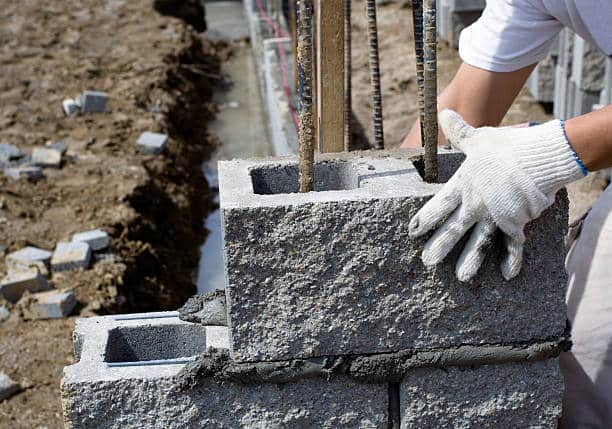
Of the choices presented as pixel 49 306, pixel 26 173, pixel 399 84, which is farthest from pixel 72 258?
pixel 399 84

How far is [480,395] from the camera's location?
220cm

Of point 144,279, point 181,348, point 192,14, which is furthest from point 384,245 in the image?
point 192,14

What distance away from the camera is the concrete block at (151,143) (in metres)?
6.67

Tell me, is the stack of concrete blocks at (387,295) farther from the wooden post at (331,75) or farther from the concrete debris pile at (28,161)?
the concrete debris pile at (28,161)

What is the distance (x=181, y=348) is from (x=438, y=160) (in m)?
0.90

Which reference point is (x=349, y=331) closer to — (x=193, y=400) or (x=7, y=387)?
(x=193, y=400)

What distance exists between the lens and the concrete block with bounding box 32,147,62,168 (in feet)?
20.7

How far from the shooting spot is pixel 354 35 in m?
9.45

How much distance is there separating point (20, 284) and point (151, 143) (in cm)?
228

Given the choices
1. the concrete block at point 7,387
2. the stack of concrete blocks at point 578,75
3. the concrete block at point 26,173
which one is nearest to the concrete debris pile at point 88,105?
the concrete block at point 26,173

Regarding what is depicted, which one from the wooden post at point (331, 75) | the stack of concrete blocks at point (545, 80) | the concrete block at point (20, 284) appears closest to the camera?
the wooden post at point (331, 75)

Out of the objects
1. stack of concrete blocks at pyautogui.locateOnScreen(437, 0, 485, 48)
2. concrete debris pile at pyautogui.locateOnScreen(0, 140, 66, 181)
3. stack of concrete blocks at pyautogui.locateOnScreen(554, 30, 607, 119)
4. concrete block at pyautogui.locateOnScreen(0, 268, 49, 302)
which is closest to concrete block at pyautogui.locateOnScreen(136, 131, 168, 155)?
concrete debris pile at pyautogui.locateOnScreen(0, 140, 66, 181)

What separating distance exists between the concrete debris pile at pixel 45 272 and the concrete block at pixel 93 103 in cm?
264

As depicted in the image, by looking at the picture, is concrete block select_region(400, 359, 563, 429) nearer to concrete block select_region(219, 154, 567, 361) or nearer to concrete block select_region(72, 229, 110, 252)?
concrete block select_region(219, 154, 567, 361)
